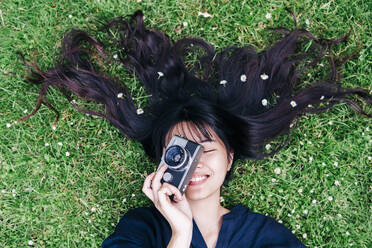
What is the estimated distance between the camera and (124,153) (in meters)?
3.20

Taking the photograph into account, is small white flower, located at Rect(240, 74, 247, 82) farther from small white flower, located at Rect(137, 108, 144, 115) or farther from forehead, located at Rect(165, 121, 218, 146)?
small white flower, located at Rect(137, 108, 144, 115)

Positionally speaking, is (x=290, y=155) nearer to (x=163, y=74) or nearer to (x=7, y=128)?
(x=163, y=74)

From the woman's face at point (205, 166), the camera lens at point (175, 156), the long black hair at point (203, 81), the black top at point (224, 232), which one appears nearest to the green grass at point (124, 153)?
the long black hair at point (203, 81)

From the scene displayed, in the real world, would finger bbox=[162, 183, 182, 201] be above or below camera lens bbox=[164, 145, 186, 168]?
below

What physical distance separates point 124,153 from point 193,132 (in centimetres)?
87

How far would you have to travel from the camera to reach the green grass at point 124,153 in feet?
10.3

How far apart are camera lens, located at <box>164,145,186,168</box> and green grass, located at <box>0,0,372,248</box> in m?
0.91

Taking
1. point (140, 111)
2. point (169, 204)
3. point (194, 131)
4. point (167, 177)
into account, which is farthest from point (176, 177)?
point (140, 111)

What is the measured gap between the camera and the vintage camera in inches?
89.5

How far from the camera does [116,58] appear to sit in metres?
3.14

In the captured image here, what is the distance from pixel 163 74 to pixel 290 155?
1204 mm

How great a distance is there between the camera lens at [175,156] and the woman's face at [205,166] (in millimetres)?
253

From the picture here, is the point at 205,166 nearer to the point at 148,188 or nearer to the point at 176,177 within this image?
the point at 176,177

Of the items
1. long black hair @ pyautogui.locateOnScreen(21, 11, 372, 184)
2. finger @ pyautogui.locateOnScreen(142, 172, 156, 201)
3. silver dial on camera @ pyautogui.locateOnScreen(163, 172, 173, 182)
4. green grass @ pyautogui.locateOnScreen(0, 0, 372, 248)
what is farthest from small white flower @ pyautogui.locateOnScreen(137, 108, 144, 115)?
silver dial on camera @ pyautogui.locateOnScreen(163, 172, 173, 182)
